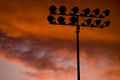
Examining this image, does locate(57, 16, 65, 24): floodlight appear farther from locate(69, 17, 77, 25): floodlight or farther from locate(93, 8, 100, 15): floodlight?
locate(93, 8, 100, 15): floodlight

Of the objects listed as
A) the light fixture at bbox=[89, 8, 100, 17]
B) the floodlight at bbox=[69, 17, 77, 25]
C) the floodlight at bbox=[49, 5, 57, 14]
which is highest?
the light fixture at bbox=[89, 8, 100, 17]

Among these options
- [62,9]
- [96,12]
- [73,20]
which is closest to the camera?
[73,20]

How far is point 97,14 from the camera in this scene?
1175cm

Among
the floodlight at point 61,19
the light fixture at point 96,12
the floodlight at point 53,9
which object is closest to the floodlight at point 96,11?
the light fixture at point 96,12

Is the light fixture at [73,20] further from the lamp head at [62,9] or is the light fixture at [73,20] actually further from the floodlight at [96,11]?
the floodlight at [96,11]

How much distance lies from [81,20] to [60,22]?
6.94 feet

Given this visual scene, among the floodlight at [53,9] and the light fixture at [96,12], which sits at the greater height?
the light fixture at [96,12]

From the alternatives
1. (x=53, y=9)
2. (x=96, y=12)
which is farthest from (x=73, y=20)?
(x=96, y=12)

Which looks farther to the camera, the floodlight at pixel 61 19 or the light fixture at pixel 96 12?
the light fixture at pixel 96 12

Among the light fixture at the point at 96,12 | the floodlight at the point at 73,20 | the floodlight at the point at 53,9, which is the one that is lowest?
the floodlight at the point at 73,20

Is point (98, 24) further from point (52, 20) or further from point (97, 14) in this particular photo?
point (52, 20)

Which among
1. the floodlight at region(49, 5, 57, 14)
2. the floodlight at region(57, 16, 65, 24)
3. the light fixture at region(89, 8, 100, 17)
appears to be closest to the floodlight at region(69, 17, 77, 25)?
the floodlight at region(57, 16, 65, 24)

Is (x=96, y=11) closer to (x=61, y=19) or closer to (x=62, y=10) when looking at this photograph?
(x=62, y=10)

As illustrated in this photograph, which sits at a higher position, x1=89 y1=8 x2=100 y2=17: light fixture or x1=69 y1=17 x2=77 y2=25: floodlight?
x1=89 y1=8 x2=100 y2=17: light fixture
